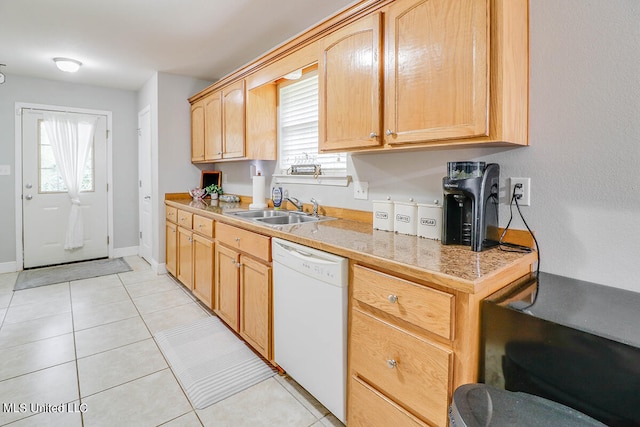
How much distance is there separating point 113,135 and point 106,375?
371cm

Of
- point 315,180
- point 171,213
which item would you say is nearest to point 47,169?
point 171,213

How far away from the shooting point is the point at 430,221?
167cm

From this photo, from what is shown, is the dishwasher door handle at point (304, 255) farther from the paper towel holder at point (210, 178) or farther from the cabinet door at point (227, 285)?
the paper towel holder at point (210, 178)

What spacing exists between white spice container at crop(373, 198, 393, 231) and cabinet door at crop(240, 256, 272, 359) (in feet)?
2.32

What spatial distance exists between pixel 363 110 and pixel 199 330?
6.72 ft

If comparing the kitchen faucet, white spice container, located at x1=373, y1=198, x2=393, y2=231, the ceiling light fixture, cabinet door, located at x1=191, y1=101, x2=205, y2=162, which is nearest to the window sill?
the kitchen faucet

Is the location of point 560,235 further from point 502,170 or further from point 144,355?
point 144,355

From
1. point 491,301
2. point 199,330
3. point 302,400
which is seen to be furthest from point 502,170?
point 199,330

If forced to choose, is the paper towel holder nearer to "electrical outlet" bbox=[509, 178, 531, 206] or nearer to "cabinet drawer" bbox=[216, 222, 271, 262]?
"cabinet drawer" bbox=[216, 222, 271, 262]

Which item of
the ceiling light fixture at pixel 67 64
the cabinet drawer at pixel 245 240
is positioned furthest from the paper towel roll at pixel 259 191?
the ceiling light fixture at pixel 67 64

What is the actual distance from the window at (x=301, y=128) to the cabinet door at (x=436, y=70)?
0.91m

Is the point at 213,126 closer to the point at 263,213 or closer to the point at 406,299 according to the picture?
the point at 263,213

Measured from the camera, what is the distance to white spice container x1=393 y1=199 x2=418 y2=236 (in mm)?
1752

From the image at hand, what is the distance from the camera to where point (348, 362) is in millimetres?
1474
